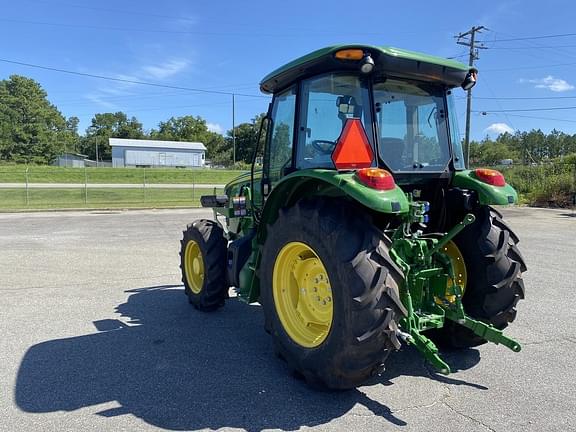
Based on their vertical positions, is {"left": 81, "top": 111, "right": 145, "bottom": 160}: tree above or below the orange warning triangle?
above

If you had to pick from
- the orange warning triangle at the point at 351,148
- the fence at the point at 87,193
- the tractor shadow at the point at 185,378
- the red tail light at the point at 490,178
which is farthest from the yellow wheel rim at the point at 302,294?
the fence at the point at 87,193

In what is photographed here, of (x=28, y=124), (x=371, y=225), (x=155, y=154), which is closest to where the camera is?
(x=371, y=225)

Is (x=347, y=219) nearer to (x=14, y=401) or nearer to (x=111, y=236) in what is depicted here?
(x=14, y=401)

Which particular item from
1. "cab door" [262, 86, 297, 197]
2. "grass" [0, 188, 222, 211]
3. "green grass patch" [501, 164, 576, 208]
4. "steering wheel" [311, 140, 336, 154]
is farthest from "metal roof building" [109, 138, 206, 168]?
"steering wheel" [311, 140, 336, 154]

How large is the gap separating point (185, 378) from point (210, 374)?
0.20m

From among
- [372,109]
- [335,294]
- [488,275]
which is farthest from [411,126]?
[335,294]

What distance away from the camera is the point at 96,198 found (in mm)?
24688

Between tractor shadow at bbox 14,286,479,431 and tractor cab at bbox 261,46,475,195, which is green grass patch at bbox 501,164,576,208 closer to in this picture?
tractor cab at bbox 261,46,475,195

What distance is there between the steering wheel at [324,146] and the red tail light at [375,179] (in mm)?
764

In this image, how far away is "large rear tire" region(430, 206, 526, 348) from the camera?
3.86m

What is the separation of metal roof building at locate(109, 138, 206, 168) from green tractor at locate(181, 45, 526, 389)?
7385 centimetres

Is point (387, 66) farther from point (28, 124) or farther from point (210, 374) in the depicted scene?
point (28, 124)

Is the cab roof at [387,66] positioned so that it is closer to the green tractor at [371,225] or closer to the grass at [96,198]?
the green tractor at [371,225]

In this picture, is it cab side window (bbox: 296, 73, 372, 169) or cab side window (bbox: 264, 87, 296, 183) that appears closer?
cab side window (bbox: 296, 73, 372, 169)
